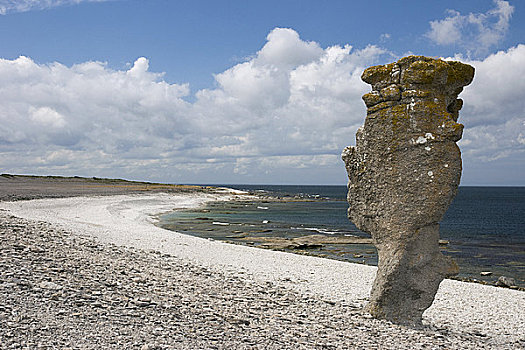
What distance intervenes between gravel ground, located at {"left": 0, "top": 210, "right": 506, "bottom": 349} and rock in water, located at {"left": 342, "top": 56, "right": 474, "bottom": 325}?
1.00 metres

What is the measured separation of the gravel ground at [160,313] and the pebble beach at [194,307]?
0.07 feet

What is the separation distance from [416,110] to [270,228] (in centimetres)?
2970

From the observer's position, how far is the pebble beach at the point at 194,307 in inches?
266

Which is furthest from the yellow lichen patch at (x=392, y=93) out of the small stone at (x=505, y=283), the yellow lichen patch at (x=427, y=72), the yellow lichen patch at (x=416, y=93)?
the small stone at (x=505, y=283)

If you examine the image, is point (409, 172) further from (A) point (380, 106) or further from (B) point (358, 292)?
(B) point (358, 292)

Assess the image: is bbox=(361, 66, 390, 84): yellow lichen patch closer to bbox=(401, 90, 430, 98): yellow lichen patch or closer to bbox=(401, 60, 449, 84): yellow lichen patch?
bbox=(401, 60, 449, 84): yellow lichen patch

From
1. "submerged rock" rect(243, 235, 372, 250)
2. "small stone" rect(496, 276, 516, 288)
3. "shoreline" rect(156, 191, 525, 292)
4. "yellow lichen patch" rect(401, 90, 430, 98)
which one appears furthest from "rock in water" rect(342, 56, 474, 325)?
"submerged rock" rect(243, 235, 372, 250)

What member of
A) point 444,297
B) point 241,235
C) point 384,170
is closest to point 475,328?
point 444,297

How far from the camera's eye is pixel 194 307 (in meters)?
8.63

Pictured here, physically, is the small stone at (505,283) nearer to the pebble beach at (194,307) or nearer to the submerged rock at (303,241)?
the pebble beach at (194,307)

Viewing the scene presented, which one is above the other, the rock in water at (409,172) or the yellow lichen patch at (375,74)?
the yellow lichen patch at (375,74)

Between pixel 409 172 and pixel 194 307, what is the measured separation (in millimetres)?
5189

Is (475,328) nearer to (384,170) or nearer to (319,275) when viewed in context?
(384,170)

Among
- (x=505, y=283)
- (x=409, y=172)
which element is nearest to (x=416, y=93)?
(x=409, y=172)
